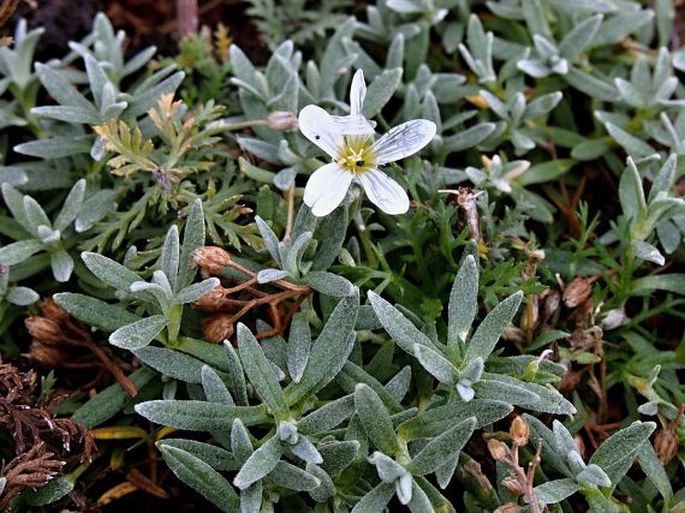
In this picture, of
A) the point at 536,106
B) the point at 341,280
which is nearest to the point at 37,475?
the point at 341,280

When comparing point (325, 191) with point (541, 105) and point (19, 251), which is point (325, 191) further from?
point (541, 105)

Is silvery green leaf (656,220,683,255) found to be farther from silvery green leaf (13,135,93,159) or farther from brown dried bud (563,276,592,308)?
silvery green leaf (13,135,93,159)

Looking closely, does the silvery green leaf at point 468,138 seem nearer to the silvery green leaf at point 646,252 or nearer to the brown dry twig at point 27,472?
the silvery green leaf at point 646,252

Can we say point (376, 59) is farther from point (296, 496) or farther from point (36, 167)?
point (296, 496)

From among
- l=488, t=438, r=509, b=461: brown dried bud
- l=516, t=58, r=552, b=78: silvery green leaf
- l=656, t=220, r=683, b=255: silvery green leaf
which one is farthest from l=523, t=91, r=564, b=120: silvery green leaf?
l=488, t=438, r=509, b=461: brown dried bud

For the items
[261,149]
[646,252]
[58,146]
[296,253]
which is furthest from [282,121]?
[646,252]

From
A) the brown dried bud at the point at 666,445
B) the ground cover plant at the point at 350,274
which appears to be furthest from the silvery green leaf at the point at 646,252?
the brown dried bud at the point at 666,445

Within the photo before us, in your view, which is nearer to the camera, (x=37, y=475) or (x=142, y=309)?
(x=37, y=475)
